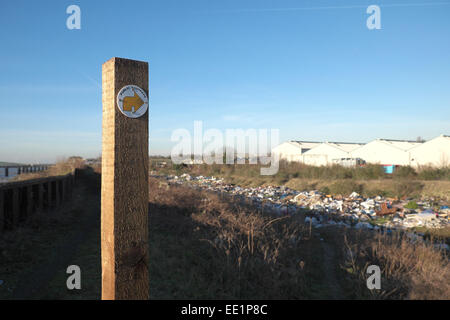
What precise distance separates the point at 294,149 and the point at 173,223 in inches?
1535

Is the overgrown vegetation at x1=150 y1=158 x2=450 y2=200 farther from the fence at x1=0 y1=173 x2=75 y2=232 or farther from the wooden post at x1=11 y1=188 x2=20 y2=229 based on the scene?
the wooden post at x1=11 y1=188 x2=20 y2=229

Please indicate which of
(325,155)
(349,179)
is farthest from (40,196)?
(325,155)

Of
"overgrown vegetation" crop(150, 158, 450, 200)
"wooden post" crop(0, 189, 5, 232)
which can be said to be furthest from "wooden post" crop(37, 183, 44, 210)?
"overgrown vegetation" crop(150, 158, 450, 200)

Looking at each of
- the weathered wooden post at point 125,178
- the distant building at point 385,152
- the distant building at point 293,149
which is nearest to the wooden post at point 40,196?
the weathered wooden post at point 125,178

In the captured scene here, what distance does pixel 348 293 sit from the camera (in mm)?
4680

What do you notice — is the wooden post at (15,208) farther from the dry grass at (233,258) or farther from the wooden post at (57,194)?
the dry grass at (233,258)

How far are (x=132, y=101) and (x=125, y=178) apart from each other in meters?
0.42

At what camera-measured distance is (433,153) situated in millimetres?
Answer: 27750

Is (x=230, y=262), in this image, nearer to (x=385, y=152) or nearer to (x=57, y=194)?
(x=57, y=194)

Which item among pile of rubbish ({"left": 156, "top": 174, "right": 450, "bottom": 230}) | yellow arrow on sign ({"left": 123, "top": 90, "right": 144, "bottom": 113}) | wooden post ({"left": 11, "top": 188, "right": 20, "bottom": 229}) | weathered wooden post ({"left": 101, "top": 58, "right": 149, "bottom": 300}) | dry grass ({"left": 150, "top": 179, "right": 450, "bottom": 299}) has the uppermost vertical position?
yellow arrow on sign ({"left": 123, "top": 90, "right": 144, "bottom": 113})

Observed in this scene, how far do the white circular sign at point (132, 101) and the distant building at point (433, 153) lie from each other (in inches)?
1206

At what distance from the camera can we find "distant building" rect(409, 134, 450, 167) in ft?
87.4
